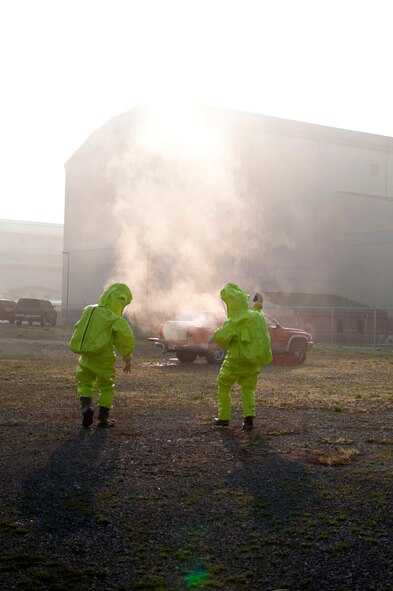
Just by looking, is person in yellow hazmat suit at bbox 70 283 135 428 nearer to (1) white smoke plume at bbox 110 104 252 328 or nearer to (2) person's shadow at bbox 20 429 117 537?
(2) person's shadow at bbox 20 429 117 537

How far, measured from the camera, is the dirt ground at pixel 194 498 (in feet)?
14.6

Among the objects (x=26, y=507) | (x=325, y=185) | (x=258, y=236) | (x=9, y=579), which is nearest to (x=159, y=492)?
(x=26, y=507)

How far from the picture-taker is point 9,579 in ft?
13.9

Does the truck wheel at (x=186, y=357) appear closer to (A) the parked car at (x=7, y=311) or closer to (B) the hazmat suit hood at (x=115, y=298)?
(B) the hazmat suit hood at (x=115, y=298)

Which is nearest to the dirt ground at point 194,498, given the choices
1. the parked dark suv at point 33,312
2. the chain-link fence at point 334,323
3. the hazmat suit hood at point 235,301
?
the hazmat suit hood at point 235,301

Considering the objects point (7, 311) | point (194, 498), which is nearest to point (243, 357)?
point (194, 498)

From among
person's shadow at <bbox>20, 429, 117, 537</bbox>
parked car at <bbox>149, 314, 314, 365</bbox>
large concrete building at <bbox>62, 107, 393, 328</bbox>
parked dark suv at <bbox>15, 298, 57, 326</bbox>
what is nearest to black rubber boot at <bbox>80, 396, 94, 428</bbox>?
person's shadow at <bbox>20, 429, 117, 537</bbox>

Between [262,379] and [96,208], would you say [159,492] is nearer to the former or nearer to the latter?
[262,379]

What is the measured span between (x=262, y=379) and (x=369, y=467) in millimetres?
9281

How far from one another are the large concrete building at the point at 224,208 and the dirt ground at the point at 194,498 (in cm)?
2600

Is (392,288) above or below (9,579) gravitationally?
above

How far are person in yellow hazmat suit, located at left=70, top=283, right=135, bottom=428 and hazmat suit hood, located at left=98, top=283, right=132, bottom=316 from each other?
165 mm

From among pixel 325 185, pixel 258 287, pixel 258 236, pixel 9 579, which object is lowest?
pixel 9 579

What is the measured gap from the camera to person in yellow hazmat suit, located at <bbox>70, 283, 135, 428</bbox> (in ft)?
30.6
